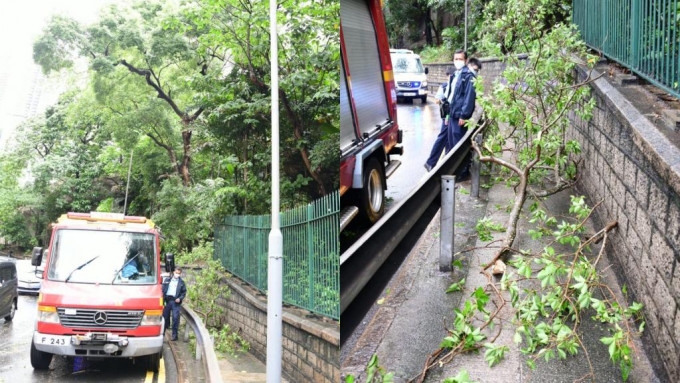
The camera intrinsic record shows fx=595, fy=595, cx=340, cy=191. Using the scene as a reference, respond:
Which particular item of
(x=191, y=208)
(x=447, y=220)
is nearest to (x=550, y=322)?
(x=447, y=220)

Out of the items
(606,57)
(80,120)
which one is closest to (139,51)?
(80,120)

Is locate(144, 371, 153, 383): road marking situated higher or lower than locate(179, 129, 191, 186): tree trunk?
lower

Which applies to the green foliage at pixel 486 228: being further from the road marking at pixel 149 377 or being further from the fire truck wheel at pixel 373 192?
the road marking at pixel 149 377

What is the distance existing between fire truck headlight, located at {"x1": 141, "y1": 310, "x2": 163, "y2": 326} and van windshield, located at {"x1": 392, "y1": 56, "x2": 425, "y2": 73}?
944 cm

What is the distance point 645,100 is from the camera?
3.56m

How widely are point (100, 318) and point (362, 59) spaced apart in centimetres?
341

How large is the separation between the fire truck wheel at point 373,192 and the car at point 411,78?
11.3 metres

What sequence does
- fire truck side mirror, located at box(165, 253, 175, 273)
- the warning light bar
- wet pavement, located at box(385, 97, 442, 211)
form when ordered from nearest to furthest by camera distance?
1. the warning light bar
2. fire truck side mirror, located at box(165, 253, 175, 273)
3. wet pavement, located at box(385, 97, 442, 211)

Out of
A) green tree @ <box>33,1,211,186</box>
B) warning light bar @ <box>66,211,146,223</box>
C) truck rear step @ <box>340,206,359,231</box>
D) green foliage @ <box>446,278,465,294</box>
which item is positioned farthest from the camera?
green tree @ <box>33,1,211,186</box>

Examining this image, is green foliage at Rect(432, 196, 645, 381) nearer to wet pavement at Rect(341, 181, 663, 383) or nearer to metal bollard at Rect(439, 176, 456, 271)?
wet pavement at Rect(341, 181, 663, 383)

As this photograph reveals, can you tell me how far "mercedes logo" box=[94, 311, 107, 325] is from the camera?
528cm

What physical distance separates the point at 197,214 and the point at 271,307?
2.80 metres

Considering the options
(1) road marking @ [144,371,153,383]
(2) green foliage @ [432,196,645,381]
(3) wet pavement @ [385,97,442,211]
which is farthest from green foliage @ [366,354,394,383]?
(1) road marking @ [144,371,153,383]

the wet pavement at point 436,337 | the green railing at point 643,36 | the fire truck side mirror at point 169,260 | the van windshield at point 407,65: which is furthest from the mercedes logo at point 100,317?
the van windshield at point 407,65
